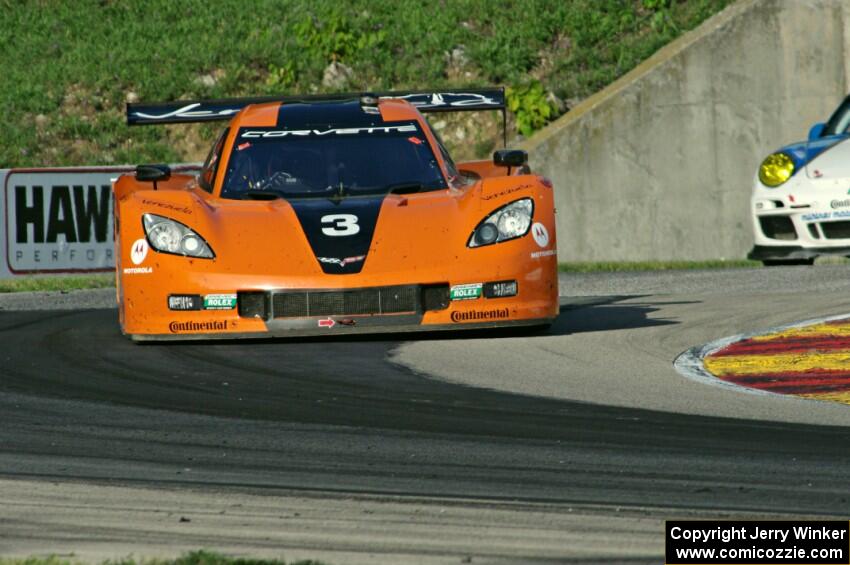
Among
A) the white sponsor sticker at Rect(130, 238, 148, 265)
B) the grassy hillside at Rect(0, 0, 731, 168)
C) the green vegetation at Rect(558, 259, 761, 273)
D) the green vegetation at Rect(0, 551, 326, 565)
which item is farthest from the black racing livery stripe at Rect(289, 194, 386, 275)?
the grassy hillside at Rect(0, 0, 731, 168)

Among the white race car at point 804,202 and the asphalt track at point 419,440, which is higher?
the white race car at point 804,202

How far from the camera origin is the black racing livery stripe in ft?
28.3

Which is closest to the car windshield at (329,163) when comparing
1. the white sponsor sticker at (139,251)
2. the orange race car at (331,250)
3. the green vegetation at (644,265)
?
the orange race car at (331,250)

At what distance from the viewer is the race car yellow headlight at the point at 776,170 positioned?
1234cm

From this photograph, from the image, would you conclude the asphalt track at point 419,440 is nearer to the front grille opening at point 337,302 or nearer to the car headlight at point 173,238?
the front grille opening at point 337,302

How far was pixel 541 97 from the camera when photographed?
65.5 feet

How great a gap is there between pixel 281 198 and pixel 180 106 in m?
2.05

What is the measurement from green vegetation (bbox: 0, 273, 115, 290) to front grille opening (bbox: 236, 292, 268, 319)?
629 centimetres

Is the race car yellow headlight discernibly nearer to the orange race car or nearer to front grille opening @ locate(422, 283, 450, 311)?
the orange race car

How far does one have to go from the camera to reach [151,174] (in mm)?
9742

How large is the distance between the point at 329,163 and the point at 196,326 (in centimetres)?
147

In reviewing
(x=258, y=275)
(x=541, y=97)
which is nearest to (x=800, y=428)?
(x=258, y=275)

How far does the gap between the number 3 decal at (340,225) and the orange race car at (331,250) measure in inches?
0.4

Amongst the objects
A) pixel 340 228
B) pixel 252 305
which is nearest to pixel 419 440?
pixel 252 305
